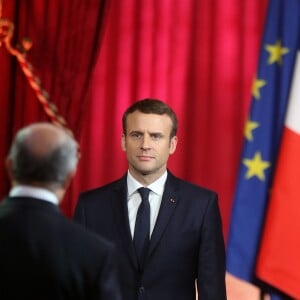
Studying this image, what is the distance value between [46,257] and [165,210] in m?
0.91

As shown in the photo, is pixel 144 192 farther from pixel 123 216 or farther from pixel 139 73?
pixel 139 73

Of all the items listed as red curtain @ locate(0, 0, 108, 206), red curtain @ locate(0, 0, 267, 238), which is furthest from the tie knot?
red curtain @ locate(0, 0, 108, 206)

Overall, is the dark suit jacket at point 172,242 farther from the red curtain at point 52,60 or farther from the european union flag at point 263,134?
the red curtain at point 52,60

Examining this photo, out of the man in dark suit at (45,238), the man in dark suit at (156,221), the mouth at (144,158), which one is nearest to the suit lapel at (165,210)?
the man in dark suit at (156,221)

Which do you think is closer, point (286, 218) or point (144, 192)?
point (144, 192)

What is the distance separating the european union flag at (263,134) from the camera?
9.46 feet

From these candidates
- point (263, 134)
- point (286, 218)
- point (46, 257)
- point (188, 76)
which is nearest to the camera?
point (46, 257)

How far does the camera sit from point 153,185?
214 cm

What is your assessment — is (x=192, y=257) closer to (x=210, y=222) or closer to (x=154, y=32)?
(x=210, y=222)

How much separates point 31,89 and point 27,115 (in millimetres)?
142

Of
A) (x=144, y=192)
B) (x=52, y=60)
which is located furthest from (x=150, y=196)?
(x=52, y=60)

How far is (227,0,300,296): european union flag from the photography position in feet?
9.46

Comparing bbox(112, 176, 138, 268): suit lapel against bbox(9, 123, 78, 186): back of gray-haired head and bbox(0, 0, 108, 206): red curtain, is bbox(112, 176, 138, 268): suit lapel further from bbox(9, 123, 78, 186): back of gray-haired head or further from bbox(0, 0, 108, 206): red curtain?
bbox(0, 0, 108, 206): red curtain

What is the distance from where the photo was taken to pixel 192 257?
209 centimetres
